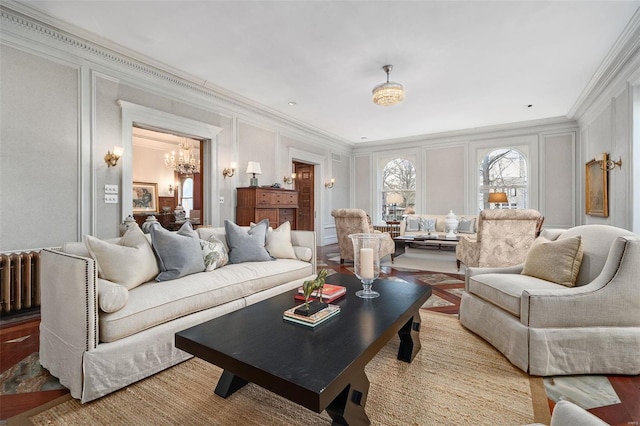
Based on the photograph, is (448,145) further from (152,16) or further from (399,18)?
(152,16)

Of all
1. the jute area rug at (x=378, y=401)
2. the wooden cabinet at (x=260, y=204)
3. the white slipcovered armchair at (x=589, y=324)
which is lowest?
the jute area rug at (x=378, y=401)

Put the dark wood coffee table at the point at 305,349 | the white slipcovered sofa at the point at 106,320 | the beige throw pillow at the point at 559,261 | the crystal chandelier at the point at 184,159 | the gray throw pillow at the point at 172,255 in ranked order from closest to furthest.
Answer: the dark wood coffee table at the point at 305,349
the white slipcovered sofa at the point at 106,320
the beige throw pillow at the point at 559,261
the gray throw pillow at the point at 172,255
the crystal chandelier at the point at 184,159

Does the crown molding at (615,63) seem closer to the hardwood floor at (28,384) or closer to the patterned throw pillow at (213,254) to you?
the hardwood floor at (28,384)

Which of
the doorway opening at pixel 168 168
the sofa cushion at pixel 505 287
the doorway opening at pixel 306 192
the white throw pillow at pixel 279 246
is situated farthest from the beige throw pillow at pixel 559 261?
the doorway opening at pixel 168 168

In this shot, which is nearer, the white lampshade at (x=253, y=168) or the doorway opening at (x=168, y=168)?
the white lampshade at (x=253, y=168)

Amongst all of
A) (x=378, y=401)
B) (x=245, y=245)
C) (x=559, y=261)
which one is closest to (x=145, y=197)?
(x=245, y=245)

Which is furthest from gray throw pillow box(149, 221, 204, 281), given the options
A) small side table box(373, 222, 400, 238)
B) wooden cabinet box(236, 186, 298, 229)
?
small side table box(373, 222, 400, 238)

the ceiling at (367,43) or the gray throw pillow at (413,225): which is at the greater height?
the ceiling at (367,43)

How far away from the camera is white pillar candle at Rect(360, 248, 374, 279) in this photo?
189 cm

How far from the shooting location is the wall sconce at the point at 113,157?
3561 mm

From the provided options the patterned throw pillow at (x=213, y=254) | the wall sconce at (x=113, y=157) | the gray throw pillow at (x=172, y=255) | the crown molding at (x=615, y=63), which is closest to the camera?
the gray throw pillow at (x=172, y=255)

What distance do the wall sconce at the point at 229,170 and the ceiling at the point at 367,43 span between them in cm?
112

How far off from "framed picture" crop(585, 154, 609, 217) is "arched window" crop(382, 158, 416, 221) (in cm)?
349

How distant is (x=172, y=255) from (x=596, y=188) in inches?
241
